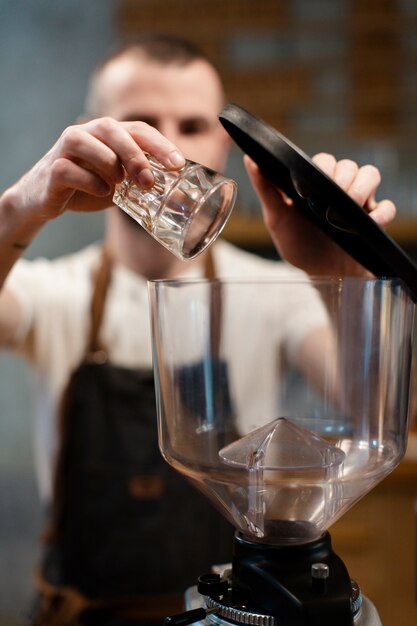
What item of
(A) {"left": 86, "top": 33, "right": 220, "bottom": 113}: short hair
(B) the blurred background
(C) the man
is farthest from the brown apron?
(B) the blurred background

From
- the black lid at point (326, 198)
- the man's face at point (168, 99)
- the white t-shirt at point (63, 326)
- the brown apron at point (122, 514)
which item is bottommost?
the brown apron at point (122, 514)

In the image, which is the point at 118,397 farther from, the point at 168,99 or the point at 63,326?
the point at 168,99

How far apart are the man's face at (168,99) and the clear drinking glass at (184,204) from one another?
0.64m

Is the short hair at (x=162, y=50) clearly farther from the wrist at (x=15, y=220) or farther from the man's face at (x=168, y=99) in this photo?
the wrist at (x=15, y=220)

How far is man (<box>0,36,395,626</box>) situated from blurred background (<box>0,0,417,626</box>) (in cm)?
82

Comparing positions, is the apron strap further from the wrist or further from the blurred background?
the blurred background

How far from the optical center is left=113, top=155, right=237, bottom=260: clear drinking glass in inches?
22.5

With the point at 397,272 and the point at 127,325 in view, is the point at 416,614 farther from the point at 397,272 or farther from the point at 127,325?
the point at 127,325

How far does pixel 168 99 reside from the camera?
122 centimetres

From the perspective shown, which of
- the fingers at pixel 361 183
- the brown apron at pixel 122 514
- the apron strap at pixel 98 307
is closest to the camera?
the fingers at pixel 361 183

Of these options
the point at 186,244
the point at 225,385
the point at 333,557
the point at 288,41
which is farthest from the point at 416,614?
the point at 288,41

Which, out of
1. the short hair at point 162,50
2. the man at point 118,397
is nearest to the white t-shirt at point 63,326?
the man at point 118,397

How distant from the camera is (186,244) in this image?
60 centimetres

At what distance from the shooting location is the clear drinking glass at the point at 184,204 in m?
0.57
